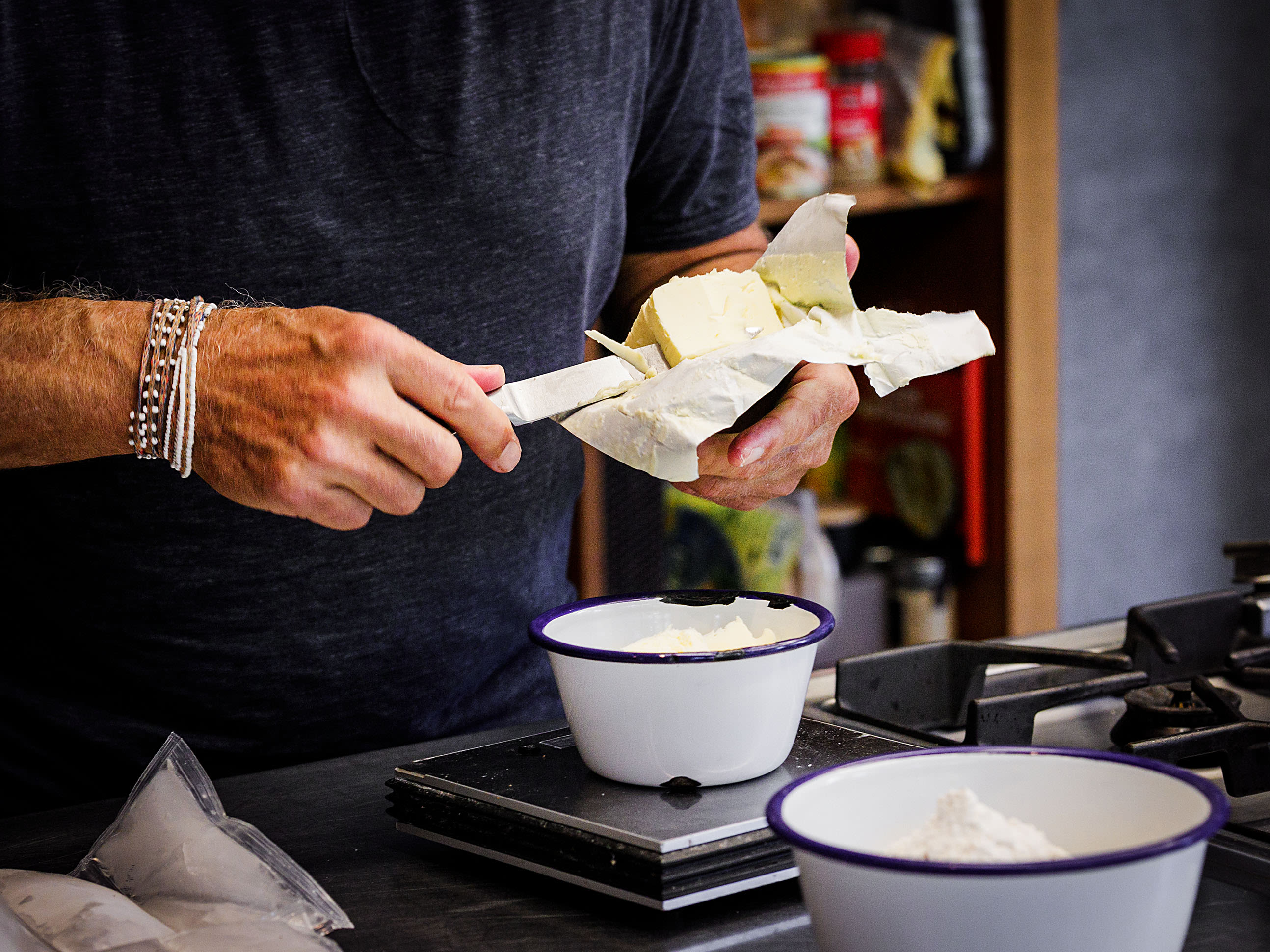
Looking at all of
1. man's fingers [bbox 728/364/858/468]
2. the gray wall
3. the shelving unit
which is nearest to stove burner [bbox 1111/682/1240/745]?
man's fingers [bbox 728/364/858/468]

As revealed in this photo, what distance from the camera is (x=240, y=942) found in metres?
0.57

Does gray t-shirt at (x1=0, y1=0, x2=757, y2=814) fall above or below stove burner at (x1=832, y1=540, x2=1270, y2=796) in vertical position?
above

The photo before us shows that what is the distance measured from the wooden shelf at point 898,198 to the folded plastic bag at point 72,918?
1.32 m

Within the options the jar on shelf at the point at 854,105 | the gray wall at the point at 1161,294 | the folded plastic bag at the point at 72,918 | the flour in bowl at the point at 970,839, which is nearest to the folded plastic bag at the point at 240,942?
the folded plastic bag at the point at 72,918

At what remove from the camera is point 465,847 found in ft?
2.24

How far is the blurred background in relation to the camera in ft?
5.97

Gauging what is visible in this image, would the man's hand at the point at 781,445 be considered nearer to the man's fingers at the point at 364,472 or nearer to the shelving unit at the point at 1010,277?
the man's fingers at the point at 364,472

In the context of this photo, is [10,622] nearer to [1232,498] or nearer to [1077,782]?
[1077,782]

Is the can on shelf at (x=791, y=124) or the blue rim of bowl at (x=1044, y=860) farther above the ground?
the can on shelf at (x=791, y=124)

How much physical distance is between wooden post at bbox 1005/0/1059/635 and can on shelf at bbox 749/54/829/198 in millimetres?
314

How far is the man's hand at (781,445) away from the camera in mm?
906

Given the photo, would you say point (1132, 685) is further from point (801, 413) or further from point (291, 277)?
point (291, 277)

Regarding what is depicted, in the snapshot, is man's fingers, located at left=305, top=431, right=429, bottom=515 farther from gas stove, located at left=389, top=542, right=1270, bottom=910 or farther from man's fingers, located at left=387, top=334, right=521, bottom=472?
gas stove, located at left=389, top=542, right=1270, bottom=910

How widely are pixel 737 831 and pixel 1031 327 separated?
4.82 ft
